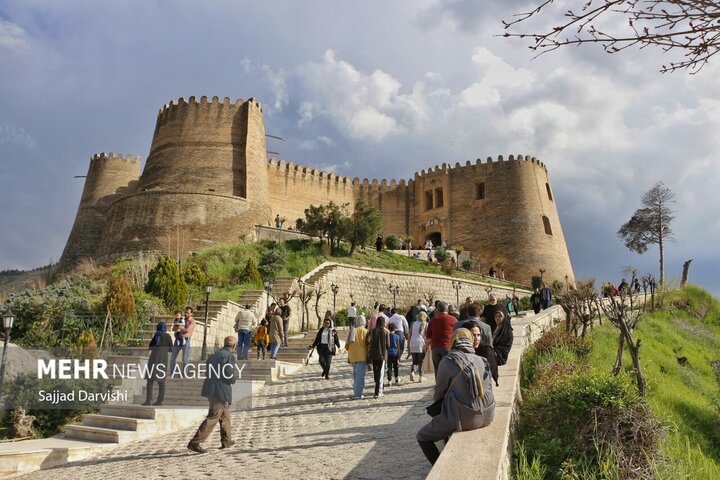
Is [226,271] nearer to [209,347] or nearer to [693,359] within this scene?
[209,347]

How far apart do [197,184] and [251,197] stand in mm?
2634

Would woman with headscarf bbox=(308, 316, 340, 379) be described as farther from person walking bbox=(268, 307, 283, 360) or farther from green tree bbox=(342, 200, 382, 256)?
green tree bbox=(342, 200, 382, 256)

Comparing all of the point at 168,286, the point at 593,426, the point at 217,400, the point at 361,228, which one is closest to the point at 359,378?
the point at 217,400

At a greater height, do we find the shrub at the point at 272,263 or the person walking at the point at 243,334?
the shrub at the point at 272,263

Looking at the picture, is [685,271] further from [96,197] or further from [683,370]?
→ [96,197]

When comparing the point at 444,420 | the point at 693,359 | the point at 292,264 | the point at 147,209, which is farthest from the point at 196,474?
the point at 147,209

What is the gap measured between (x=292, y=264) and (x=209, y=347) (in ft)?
34.9

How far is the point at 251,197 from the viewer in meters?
29.6

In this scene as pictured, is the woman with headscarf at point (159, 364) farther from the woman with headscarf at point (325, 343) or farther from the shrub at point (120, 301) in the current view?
the shrub at point (120, 301)

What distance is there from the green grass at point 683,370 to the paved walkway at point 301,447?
7.62 feet

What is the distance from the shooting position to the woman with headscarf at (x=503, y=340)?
21.7 ft

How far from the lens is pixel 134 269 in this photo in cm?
2103

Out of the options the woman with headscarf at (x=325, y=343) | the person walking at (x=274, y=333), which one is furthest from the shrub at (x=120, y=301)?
the woman with headscarf at (x=325, y=343)

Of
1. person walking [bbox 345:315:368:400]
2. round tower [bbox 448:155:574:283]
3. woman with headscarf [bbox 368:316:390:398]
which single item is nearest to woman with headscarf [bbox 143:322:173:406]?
person walking [bbox 345:315:368:400]
